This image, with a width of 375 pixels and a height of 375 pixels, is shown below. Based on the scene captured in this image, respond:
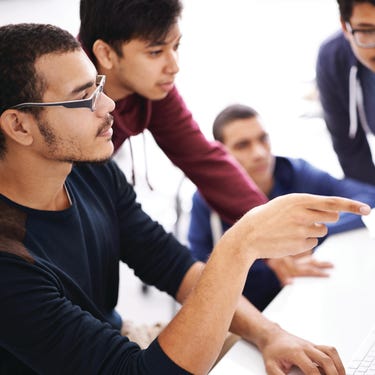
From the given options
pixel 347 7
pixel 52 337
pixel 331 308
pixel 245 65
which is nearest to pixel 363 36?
pixel 347 7

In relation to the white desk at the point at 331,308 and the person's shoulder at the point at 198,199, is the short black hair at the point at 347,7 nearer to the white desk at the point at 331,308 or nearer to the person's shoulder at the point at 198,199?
the white desk at the point at 331,308

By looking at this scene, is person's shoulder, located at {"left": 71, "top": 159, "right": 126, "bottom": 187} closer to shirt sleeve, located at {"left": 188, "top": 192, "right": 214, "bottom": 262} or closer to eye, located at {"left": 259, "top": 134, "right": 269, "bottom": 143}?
shirt sleeve, located at {"left": 188, "top": 192, "right": 214, "bottom": 262}

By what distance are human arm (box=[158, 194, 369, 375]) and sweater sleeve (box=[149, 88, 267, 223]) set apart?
0.65 metres

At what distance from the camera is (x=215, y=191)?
1.68 metres

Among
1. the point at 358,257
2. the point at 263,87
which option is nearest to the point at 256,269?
the point at 358,257

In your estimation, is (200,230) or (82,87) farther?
(200,230)

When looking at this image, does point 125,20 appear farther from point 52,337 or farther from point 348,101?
point 348,101

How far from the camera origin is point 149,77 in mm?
1369

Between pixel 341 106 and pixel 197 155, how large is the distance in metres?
0.57

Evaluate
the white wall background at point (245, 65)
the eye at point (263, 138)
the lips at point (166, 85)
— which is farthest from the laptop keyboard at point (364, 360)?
the white wall background at point (245, 65)

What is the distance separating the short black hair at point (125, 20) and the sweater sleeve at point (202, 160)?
9.8 inches

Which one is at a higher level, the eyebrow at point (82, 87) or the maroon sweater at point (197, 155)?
the eyebrow at point (82, 87)

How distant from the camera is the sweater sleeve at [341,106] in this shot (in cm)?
182

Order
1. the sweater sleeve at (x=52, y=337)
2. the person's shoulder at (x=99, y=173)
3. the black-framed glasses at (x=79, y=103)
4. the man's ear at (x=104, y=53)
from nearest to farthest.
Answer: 1. the sweater sleeve at (x=52, y=337)
2. the black-framed glasses at (x=79, y=103)
3. the person's shoulder at (x=99, y=173)
4. the man's ear at (x=104, y=53)
